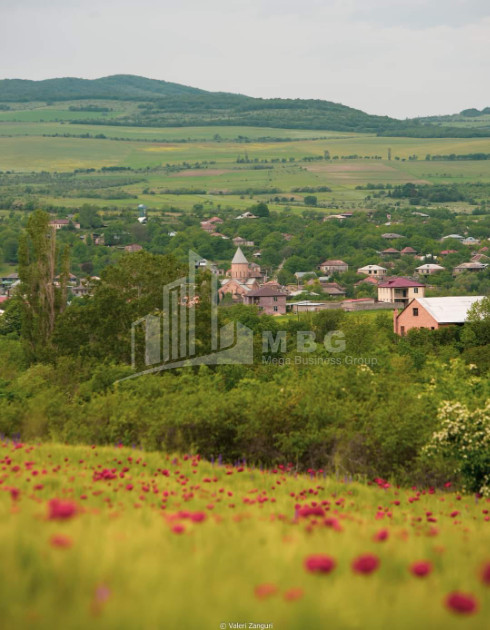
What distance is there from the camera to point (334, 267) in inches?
7598

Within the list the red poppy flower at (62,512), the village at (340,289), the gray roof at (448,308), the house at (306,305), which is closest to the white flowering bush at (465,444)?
the red poppy flower at (62,512)

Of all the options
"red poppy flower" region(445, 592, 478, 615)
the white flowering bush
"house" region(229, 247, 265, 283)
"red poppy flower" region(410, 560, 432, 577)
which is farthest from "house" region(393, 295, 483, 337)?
"house" region(229, 247, 265, 283)

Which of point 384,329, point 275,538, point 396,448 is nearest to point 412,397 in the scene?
point 396,448

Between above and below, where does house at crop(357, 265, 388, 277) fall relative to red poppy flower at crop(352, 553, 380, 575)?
below

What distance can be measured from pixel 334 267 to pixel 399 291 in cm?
6853

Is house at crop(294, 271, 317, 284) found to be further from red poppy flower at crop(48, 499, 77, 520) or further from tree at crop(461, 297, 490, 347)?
red poppy flower at crop(48, 499, 77, 520)

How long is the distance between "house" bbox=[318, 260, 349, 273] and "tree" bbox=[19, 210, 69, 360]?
15884 centimetres

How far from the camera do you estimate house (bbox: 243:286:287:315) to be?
13638 centimetres

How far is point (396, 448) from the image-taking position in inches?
678

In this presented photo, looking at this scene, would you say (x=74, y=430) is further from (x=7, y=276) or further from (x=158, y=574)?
(x=7, y=276)

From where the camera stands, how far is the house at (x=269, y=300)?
447 ft

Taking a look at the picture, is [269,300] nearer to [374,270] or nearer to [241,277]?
[241,277]

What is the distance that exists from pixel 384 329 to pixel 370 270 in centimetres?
12174

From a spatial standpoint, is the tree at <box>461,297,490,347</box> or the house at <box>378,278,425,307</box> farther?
the house at <box>378,278,425,307</box>
